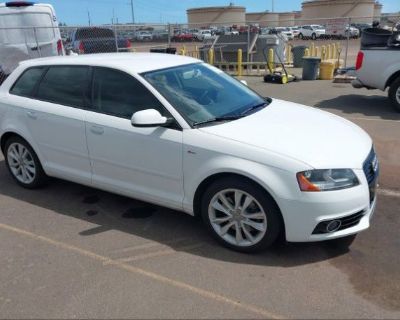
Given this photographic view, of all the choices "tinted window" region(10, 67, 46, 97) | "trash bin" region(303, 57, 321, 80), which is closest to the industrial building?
Answer: "trash bin" region(303, 57, 321, 80)

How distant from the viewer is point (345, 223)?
3.44 meters

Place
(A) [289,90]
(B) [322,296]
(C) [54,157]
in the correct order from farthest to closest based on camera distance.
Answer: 1. (A) [289,90]
2. (C) [54,157]
3. (B) [322,296]

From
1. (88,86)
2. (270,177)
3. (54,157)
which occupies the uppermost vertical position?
(88,86)

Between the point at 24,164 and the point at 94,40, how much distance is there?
35.9 feet

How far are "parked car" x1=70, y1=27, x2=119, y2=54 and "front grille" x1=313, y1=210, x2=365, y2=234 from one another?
13.0m

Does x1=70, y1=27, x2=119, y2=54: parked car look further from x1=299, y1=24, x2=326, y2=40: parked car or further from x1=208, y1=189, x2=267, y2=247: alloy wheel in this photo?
x1=299, y1=24, x2=326, y2=40: parked car

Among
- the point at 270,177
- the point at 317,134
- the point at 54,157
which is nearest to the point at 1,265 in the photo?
Answer: the point at 54,157

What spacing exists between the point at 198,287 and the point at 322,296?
0.90m

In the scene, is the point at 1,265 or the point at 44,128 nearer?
the point at 1,265

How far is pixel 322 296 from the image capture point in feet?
10.2

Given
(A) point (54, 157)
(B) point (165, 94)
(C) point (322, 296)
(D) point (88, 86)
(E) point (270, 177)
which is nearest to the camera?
(C) point (322, 296)

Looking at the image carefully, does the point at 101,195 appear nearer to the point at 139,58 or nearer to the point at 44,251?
the point at 44,251

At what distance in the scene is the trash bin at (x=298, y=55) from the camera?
1757cm

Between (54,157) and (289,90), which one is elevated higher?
(54,157)
